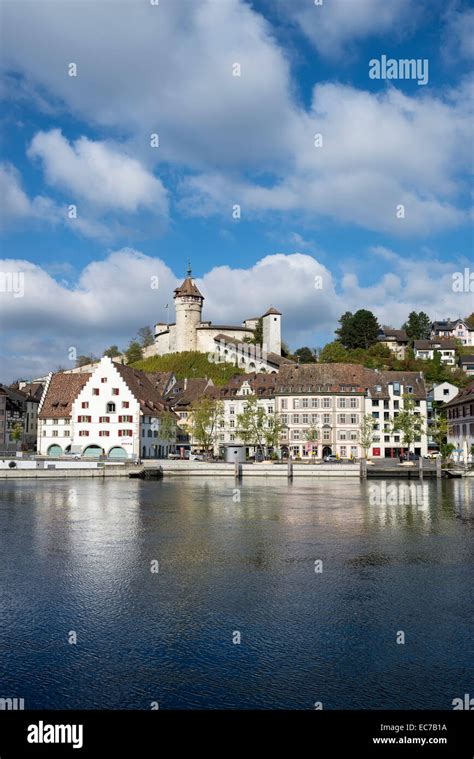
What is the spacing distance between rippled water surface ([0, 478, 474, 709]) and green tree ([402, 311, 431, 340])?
146152 millimetres

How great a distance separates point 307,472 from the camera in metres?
83.3

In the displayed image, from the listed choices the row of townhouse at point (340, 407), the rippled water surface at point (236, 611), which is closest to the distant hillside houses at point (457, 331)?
the row of townhouse at point (340, 407)

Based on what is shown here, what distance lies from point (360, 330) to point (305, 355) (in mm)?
19033

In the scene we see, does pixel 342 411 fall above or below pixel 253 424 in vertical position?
above

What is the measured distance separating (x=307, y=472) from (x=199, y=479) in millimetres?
13523

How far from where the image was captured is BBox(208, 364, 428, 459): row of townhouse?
10744cm

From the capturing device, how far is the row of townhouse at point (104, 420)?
101000 millimetres

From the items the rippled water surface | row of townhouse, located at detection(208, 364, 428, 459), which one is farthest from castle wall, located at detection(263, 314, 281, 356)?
the rippled water surface

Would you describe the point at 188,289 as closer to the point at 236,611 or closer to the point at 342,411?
the point at 342,411

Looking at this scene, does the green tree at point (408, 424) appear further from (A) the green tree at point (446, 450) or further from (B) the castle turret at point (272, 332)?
(B) the castle turret at point (272, 332)

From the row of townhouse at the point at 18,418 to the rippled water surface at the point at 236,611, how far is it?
3338 inches

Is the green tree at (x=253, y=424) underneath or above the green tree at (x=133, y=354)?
underneath

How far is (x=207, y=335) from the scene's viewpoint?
178m

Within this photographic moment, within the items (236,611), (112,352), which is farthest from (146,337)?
(236,611)
